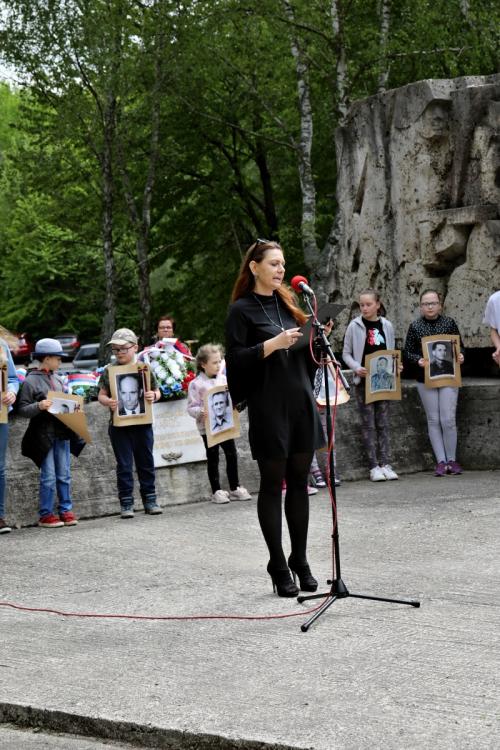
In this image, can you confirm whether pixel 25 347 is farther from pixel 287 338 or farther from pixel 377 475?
pixel 287 338

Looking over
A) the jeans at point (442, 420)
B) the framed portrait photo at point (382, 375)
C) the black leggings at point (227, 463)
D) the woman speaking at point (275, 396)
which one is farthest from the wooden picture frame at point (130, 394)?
the woman speaking at point (275, 396)

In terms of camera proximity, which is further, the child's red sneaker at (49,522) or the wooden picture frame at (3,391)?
the child's red sneaker at (49,522)

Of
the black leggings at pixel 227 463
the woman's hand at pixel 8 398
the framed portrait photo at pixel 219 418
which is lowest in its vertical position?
the black leggings at pixel 227 463

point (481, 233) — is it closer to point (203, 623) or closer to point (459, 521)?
point (459, 521)

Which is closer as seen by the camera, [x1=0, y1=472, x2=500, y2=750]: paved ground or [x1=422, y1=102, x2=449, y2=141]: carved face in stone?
[x1=0, y1=472, x2=500, y2=750]: paved ground

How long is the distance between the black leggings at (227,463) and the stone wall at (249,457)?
41 centimetres

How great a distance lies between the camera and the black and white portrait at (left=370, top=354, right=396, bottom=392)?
11.9 meters

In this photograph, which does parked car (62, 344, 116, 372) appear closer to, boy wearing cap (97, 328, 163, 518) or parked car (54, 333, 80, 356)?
parked car (54, 333, 80, 356)

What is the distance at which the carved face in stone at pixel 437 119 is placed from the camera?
42.3 feet

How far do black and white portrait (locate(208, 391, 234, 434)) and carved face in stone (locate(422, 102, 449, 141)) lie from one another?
3.96 metres

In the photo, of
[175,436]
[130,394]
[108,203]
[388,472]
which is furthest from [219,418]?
[108,203]

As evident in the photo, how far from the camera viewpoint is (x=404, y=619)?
631 centimetres

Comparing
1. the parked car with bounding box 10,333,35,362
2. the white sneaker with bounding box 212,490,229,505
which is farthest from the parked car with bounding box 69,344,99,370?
the white sneaker with bounding box 212,490,229,505

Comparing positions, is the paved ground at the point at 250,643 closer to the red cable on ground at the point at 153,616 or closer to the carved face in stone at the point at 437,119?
the red cable on ground at the point at 153,616
